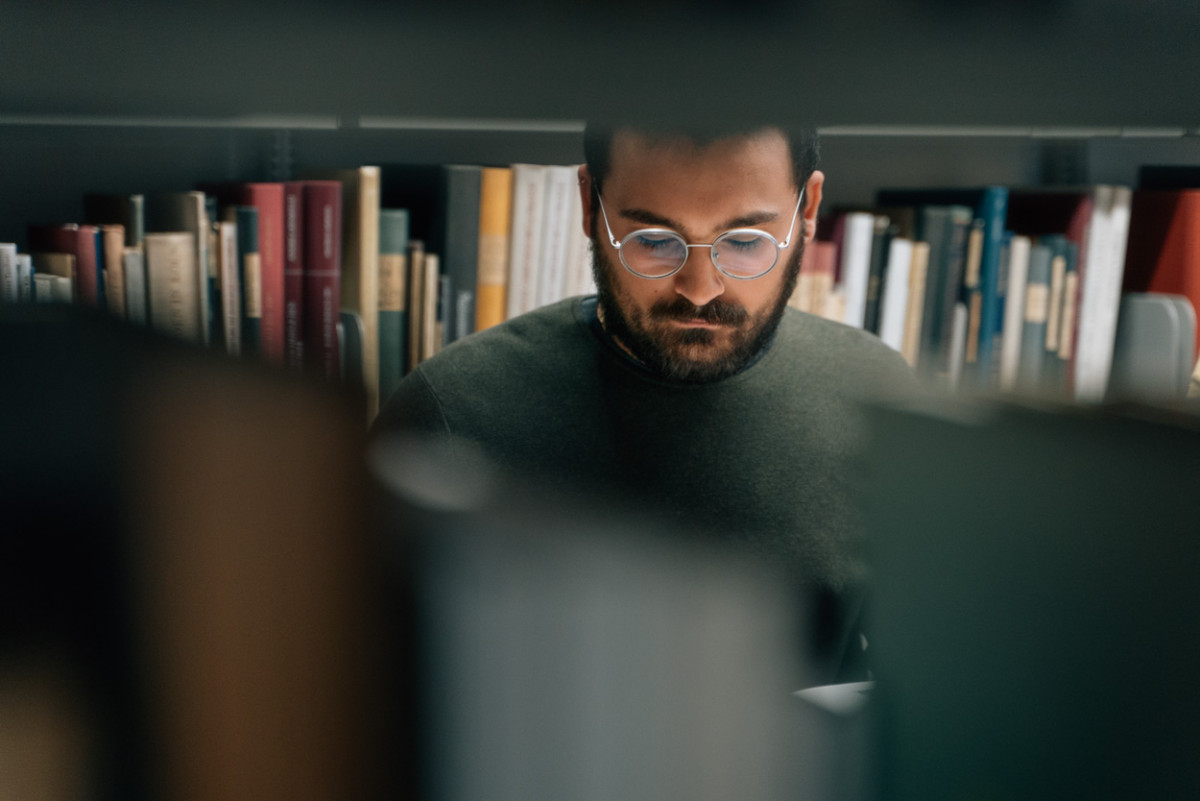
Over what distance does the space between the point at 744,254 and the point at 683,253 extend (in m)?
0.06

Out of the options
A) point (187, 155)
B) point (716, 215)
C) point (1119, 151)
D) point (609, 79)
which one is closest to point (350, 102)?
point (609, 79)

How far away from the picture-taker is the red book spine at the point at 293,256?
1359 millimetres

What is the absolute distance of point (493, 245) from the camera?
151 centimetres

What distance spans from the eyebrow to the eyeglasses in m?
0.01

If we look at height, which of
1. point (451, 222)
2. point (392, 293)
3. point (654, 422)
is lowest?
point (654, 422)

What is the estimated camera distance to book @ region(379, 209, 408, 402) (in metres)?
1.43

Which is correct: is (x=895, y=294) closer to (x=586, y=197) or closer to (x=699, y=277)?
(x=586, y=197)

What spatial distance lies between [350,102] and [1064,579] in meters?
0.17

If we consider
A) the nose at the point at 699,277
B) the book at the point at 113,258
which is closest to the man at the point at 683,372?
the nose at the point at 699,277

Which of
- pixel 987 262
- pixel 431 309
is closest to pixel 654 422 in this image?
pixel 431 309

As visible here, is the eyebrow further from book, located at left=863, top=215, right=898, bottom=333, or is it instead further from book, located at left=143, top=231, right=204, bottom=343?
book, located at left=863, top=215, right=898, bottom=333

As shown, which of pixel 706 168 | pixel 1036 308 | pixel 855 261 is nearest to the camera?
pixel 706 168

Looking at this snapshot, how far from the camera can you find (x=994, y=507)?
218 millimetres

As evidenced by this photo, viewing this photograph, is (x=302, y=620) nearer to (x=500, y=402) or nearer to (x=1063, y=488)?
(x=1063, y=488)
